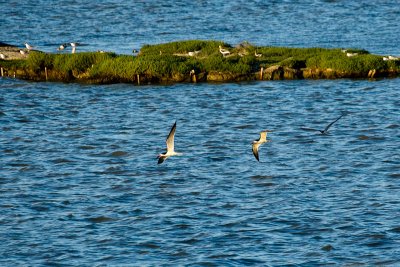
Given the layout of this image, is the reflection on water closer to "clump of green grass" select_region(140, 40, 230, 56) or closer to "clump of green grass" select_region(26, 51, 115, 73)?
"clump of green grass" select_region(26, 51, 115, 73)

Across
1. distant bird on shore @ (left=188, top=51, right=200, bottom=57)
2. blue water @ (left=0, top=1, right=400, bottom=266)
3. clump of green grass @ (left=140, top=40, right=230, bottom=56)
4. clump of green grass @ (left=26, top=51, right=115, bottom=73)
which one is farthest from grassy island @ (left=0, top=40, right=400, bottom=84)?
clump of green grass @ (left=140, top=40, right=230, bottom=56)

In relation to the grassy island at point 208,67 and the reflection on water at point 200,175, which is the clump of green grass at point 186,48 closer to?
the grassy island at point 208,67

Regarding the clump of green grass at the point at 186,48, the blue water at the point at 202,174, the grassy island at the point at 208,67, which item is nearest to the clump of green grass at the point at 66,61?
the grassy island at the point at 208,67

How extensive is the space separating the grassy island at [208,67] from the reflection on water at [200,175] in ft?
1.78

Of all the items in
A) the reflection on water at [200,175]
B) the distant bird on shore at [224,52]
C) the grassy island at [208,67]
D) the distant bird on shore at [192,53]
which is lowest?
the reflection on water at [200,175]

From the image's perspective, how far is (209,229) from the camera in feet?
91.1

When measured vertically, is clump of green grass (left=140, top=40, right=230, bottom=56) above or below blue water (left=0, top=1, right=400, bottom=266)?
above

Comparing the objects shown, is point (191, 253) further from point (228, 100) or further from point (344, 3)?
point (344, 3)

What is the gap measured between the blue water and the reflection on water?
6 cm

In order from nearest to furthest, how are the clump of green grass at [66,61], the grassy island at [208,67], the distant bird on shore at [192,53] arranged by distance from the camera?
1. the grassy island at [208,67]
2. the clump of green grass at [66,61]
3. the distant bird on shore at [192,53]

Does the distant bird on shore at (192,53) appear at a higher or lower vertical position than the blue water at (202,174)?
higher

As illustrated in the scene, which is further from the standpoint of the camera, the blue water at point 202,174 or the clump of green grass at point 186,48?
the clump of green grass at point 186,48

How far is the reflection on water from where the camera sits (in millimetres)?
26344

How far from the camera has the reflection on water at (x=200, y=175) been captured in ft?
86.4
